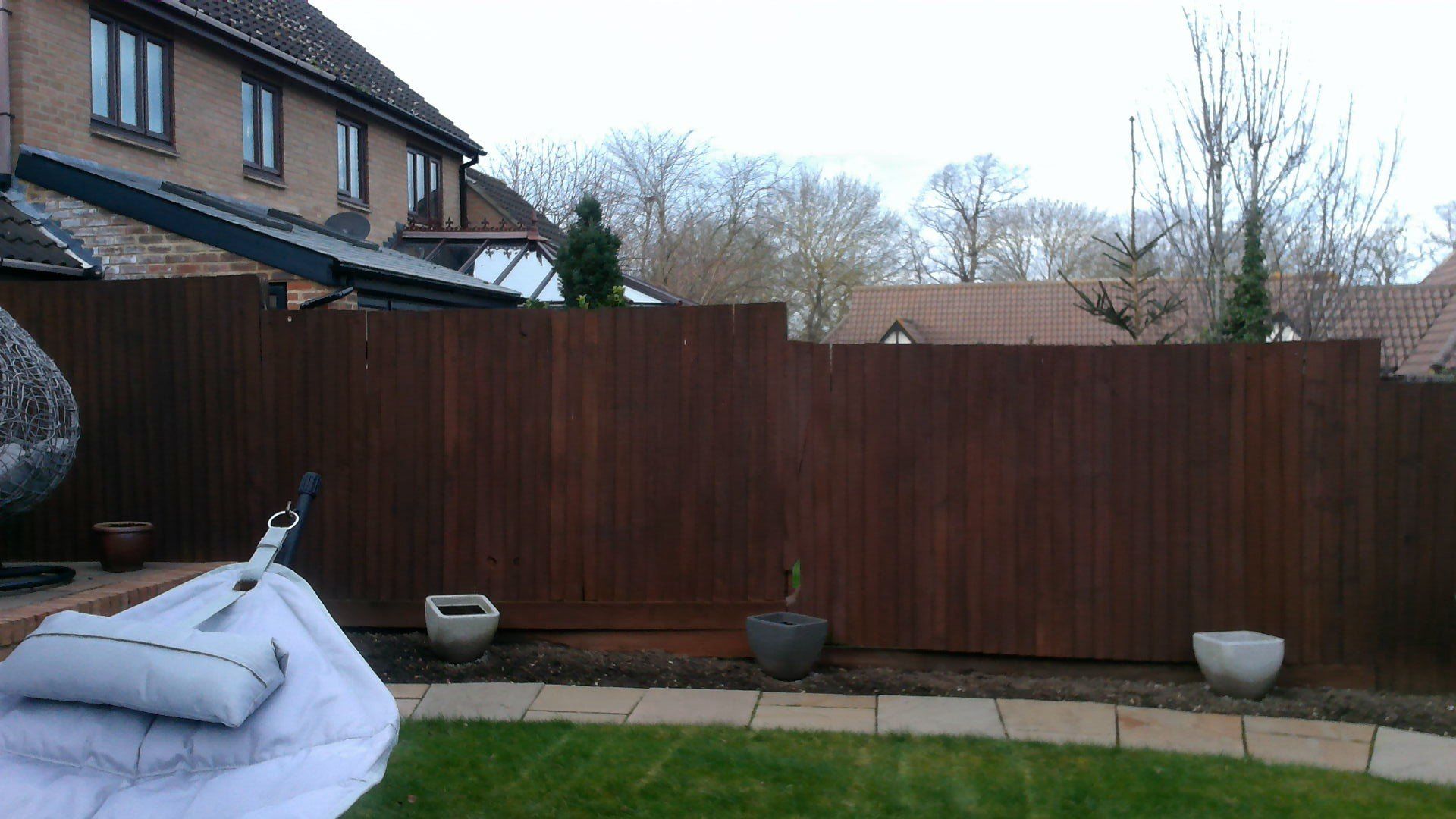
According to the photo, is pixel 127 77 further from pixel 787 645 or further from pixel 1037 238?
pixel 1037 238

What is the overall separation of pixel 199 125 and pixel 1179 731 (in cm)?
1112

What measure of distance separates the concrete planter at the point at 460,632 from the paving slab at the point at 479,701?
258 mm

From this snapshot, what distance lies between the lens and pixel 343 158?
15031 millimetres

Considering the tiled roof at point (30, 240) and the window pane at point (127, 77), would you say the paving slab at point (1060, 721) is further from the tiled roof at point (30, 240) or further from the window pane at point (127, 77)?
the window pane at point (127, 77)

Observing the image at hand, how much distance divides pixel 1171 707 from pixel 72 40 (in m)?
10.7

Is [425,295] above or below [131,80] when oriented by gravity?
below

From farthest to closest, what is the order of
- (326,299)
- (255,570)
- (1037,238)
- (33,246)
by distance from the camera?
(1037,238), (33,246), (326,299), (255,570)

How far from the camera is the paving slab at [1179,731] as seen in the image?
5.27 metres

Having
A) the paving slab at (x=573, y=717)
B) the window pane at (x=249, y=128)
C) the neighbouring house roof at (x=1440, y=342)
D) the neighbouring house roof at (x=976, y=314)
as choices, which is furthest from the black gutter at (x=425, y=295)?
the neighbouring house roof at (x=976, y=314)

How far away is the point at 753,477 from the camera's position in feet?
22.0

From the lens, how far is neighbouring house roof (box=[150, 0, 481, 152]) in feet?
40.6

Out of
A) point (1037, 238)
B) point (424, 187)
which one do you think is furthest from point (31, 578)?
point (1037, 238)

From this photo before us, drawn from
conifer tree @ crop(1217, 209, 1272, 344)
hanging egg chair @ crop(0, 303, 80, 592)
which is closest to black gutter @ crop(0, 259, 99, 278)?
hanging egg chair @ crop(0, 303, 80, 592)

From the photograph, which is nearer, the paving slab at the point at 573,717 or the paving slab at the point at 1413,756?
the paving slab at the point at 1413,756
